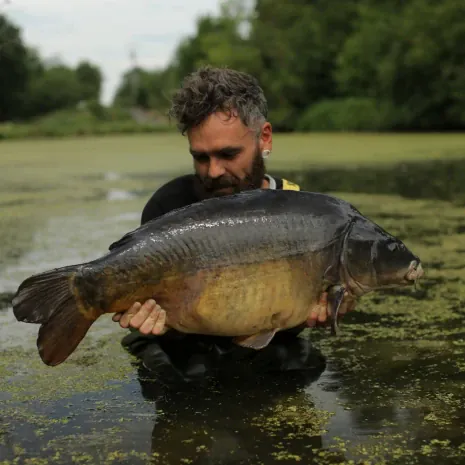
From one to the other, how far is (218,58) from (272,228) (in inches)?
1888

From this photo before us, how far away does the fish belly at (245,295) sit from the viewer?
257cm

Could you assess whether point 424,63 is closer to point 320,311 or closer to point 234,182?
point 234,182

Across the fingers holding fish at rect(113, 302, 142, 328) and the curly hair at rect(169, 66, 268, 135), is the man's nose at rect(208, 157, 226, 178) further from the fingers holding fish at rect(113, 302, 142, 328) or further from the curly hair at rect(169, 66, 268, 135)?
the fingers holding fish at rect(113, 302, 142, 328)

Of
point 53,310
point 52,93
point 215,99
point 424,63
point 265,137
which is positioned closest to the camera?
point 53,310

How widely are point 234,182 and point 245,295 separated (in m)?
0.62

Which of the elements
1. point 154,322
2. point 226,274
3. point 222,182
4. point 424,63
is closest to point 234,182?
point 222,182

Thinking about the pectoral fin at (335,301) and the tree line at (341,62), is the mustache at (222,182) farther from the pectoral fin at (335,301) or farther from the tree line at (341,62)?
the tree line at (341,62)

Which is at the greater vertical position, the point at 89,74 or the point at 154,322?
the point at 89,74

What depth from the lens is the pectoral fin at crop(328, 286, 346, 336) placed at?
2.58m

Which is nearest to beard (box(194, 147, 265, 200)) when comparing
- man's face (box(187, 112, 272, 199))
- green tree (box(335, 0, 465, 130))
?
man's face (box(187, 112, 272, 199))

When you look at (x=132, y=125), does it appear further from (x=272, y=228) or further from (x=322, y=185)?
(x=272, y=228)

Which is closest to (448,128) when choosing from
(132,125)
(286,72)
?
(286,72)

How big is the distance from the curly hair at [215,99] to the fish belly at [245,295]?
688mm

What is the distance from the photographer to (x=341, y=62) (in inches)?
1526
